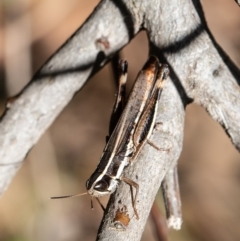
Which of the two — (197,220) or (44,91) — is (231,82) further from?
(197,220)

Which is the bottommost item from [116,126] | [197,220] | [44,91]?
[197,220]

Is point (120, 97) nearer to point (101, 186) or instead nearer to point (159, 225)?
Result: point (101, 186)

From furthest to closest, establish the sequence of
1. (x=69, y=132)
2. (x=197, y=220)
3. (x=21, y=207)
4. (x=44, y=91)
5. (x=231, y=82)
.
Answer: (x=69, y=132) < (x=21, y=207) < (x=197, y=220) < (x=44, y=91) < (x=231, y=82)

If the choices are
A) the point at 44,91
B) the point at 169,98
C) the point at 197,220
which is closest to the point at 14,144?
the point at 44,91

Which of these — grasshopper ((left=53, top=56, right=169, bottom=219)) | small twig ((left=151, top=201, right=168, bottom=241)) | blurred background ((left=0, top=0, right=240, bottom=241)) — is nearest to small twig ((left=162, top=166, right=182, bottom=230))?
grasshopper ((left=53, top=56, right=169, bottom=219))

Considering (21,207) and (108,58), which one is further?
(21,207)

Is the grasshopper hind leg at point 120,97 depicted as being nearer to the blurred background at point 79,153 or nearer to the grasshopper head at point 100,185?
the grasshopper head at point 100,185

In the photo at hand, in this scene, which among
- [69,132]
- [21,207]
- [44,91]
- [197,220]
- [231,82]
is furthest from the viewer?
[69,132]

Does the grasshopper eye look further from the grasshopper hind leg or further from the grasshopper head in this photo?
the grasshopper hind leg
